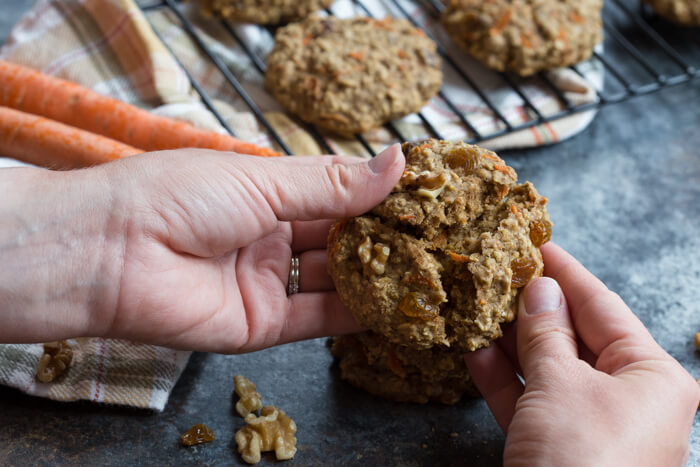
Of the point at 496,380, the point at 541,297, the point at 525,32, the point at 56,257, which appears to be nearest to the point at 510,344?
the point at 496,380

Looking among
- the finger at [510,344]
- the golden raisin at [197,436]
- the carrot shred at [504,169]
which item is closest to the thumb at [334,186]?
the carrot shred at [504,169]

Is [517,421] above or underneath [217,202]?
underneath

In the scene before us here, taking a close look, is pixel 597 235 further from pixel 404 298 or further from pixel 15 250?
pixel 15 250

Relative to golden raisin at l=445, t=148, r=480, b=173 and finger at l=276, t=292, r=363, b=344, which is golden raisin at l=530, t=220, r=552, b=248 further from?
→ finger at l=276, t=292, r=363, b=344

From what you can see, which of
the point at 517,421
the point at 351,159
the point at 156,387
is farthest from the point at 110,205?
the point at 517,421

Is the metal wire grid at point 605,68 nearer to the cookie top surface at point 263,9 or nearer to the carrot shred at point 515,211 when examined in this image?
the cookie top surface at point 263,9
